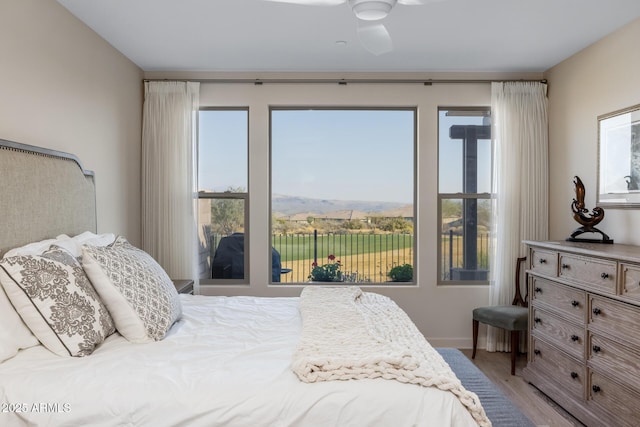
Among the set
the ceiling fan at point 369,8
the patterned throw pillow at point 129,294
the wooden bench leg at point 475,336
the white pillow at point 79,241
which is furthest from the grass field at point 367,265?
the ceiling fan at point 369,8

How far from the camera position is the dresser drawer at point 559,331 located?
8.82ft

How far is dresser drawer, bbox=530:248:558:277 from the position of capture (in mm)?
2959

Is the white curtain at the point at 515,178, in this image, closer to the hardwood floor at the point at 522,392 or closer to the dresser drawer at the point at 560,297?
the hardwood floor at the point at 522,392

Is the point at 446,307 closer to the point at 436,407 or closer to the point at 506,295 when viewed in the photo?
the point at 506,295

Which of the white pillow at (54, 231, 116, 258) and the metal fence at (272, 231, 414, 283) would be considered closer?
the white pillow at (54, 231, 116, 258)

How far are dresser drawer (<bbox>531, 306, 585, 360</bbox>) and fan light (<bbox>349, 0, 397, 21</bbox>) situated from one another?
2.31m

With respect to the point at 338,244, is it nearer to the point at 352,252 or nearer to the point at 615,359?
the point at 352,252

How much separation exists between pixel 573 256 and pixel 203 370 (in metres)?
2.48

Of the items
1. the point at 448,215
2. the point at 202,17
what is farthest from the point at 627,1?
the point at 202,17

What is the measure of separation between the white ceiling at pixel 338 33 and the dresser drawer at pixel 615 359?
212cm

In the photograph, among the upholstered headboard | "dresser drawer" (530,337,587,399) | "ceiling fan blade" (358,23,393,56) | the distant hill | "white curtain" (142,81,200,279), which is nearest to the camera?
the upholstered headboard

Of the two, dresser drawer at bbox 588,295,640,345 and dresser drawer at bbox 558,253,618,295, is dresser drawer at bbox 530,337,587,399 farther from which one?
dresser drawer at bbox 558,253,618,295

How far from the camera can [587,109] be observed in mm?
3359

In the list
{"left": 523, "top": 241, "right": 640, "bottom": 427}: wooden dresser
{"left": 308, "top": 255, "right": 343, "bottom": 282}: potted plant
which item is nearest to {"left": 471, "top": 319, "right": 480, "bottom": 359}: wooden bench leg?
{"left": 523, "top": 241, "right": 640, "bottom": 427}: wooden dresser
